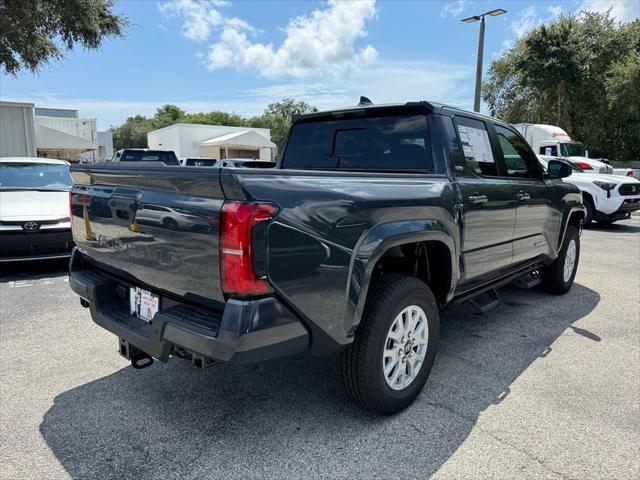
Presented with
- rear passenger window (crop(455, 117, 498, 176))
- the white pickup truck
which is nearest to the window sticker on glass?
rear passenger window (crop(455, 117, 498, 176))

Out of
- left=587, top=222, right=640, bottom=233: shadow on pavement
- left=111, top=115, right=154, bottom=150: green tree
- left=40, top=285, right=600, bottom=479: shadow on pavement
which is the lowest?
left=587, top=222, right=640, bottom=233: shadow on pavement

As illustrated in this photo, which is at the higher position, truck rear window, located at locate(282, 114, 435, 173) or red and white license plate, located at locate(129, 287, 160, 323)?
truck rear window, located at locate(282, 114, 435, 173)

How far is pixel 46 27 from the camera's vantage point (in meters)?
14.4

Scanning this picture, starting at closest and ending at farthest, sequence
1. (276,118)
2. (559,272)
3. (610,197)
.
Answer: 1. (559,272)
2. (610,197)
3. (276,118)

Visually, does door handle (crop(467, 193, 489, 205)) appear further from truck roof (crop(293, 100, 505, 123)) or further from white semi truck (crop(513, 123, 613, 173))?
white semi truck (crop(513, 123, 613, 173))

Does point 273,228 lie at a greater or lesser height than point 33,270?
greater

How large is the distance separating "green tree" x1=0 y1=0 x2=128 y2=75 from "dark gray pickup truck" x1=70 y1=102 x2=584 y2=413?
1305cm

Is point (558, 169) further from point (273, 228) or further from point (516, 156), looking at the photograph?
point (273, 228)

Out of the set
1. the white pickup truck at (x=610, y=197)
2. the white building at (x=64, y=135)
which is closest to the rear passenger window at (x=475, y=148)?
the white pickup truck at (x=610, y=197)

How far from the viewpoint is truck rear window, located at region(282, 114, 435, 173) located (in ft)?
11.1

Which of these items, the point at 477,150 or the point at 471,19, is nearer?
the point at 477,150

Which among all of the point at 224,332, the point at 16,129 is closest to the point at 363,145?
the point at 224,332

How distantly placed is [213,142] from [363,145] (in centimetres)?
4310

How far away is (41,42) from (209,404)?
51.8 ft
